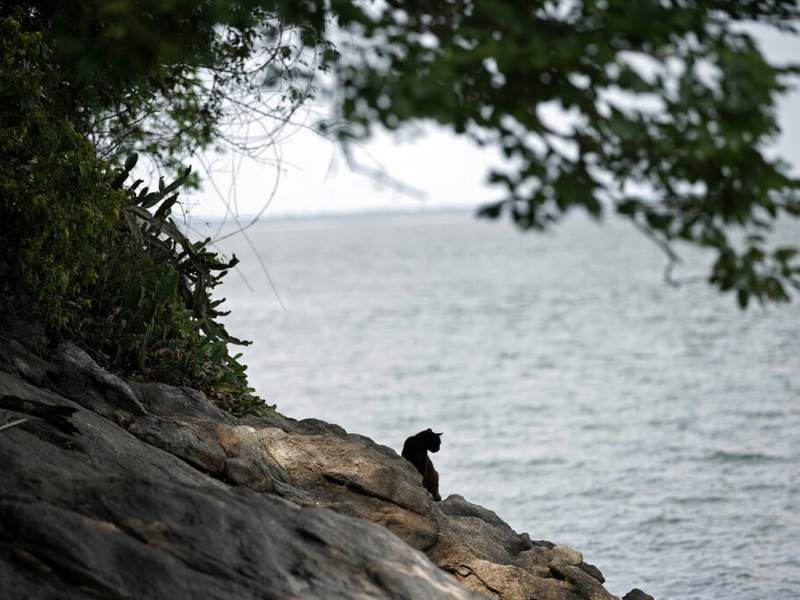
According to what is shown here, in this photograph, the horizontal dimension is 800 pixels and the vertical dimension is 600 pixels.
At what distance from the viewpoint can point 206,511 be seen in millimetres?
7383

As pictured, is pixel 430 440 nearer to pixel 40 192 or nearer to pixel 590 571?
pixel 590 571

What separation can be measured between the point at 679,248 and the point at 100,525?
160 meters

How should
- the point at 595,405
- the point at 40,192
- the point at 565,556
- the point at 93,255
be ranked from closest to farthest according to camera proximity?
the point at 40,192 → the point at 93,255 → the point at 565,556 → the point at 595,405

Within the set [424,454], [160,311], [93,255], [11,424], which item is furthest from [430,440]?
[11,424]

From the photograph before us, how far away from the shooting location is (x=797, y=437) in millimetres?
29016

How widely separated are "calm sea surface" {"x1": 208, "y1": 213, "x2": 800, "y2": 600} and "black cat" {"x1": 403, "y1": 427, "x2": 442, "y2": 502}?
277 cm

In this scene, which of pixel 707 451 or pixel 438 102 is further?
pixel 707 451

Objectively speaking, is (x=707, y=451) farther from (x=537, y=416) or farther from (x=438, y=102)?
(x=438, y=102)

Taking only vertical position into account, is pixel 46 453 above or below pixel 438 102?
below

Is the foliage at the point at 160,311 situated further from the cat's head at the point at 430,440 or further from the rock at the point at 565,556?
the rock at the point at 565,556

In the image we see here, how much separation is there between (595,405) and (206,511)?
95.0ft

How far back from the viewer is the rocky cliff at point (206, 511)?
6.88m

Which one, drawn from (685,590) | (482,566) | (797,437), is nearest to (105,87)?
(482,566)

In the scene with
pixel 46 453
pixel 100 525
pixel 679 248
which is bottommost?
pixel 100 525
